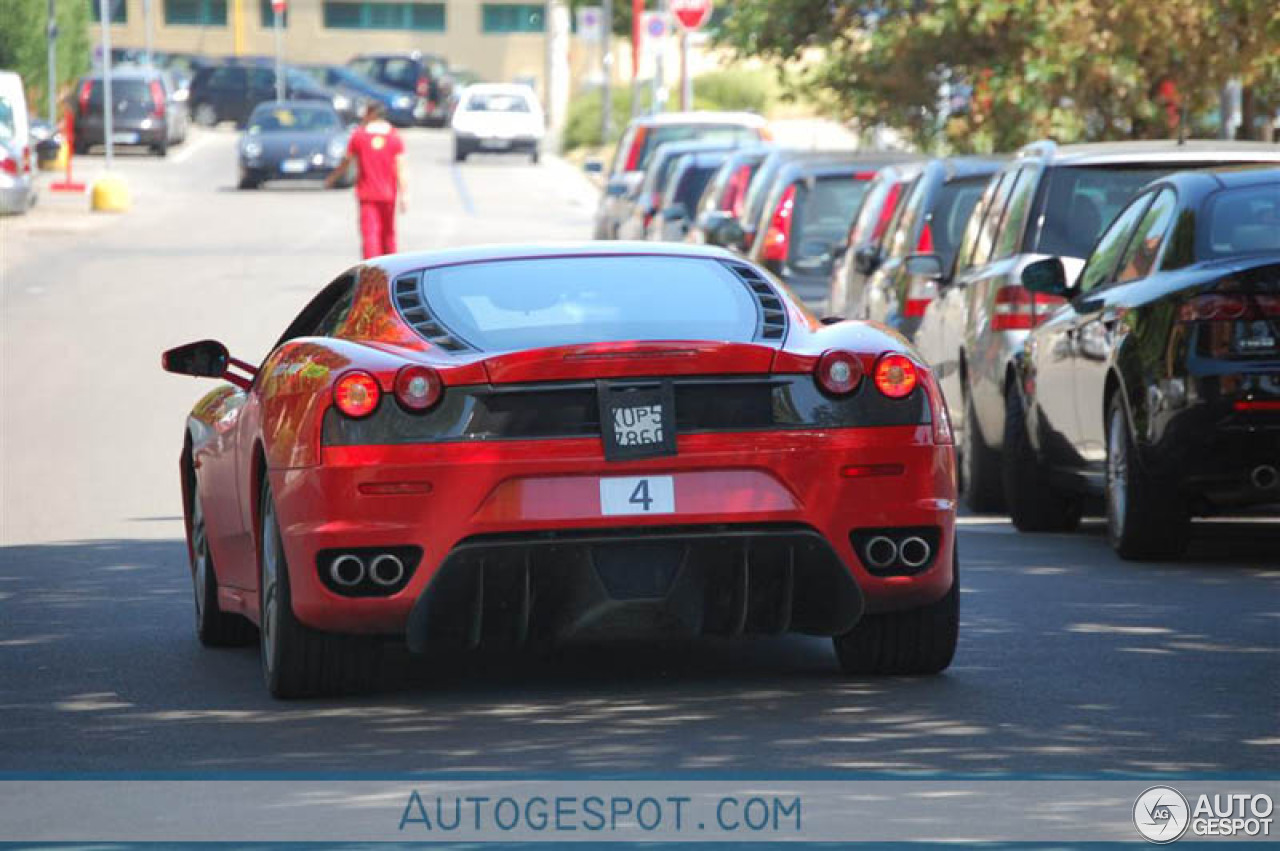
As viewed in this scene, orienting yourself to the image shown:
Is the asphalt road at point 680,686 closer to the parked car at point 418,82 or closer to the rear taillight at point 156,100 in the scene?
the rear taillight at point 156,100

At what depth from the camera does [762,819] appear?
6.67 meters

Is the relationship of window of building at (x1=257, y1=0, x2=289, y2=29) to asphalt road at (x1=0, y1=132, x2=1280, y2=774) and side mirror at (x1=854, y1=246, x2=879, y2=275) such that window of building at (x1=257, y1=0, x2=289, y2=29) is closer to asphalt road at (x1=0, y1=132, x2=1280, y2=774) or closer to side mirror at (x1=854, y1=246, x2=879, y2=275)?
side mirror at (x1=854, y1=246, x2=879, y2=275)

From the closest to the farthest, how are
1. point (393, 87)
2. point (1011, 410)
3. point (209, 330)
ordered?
point (1011, 410), point (209, 330), point (393, 87)

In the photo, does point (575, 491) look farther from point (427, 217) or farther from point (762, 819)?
point (427, 217)

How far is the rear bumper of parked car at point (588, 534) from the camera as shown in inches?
319

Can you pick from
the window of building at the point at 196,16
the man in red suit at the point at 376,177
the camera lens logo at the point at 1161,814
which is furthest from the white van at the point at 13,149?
the window of building at the point at 196,16

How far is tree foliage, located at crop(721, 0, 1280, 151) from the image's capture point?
2347 centimetres

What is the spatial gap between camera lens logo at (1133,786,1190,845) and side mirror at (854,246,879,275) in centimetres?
1124

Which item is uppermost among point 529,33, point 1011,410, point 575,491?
point 575,491

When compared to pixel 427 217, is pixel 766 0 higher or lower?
higher

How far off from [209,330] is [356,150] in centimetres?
430

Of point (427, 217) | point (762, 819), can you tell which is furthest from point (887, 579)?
point (427, 217)

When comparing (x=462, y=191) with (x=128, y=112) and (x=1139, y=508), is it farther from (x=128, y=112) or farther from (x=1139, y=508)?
(x=1139, y=508)

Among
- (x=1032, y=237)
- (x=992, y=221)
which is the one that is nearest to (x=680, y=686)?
(x=1032, y=237)
